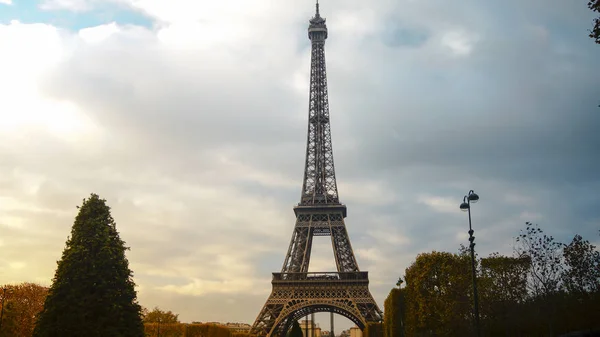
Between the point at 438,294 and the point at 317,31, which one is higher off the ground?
the point at 317,31

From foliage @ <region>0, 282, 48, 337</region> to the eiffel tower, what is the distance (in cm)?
3189

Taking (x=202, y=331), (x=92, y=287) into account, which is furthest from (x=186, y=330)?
(x=92, y=287)

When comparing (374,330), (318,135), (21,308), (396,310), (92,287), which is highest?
(318,135)

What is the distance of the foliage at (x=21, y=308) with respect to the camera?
53.0m

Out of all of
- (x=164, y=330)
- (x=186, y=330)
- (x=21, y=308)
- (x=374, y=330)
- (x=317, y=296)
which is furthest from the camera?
(x=317, y=296)

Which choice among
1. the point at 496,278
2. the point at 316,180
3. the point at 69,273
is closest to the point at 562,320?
the point at 496,278

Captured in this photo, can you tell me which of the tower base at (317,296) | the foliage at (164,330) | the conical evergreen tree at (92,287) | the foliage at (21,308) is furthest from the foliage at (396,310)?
the foliage at (21,308)

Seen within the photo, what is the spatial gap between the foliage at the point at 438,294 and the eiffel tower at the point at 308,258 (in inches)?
895

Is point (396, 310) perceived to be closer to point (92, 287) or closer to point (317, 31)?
point (92, 287)

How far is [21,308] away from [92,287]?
23179 millimetres

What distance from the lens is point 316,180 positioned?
320ft

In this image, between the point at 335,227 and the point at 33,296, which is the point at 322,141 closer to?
the point at 335,227

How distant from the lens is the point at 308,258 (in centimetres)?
9225

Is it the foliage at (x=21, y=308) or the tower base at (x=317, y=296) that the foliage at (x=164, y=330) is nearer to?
the tower base at (x=317, y=296)
